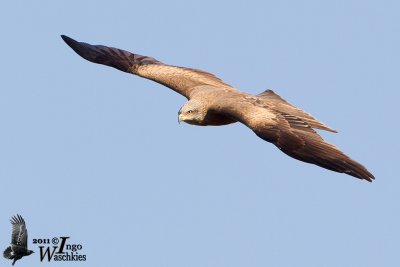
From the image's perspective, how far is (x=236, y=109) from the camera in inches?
725

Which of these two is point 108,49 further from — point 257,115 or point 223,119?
point 257,115

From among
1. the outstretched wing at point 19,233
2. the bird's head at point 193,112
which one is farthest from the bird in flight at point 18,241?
the bird's head at point 193,112

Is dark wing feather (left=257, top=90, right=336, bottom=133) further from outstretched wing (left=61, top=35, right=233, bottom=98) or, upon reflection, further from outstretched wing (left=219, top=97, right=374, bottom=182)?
outstretched wing (left=61, top=35, right=233, bottom=98)

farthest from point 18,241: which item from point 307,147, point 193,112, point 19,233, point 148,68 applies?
point 307,147

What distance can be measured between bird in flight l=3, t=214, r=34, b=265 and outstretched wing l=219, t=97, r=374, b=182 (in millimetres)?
4464

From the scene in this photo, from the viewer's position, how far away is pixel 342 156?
16.4 meters

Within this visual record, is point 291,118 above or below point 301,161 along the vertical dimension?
above

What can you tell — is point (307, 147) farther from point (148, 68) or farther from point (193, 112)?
point (148, 68)

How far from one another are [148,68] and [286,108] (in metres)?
3.78

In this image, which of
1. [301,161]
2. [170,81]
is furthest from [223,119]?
[301,161]

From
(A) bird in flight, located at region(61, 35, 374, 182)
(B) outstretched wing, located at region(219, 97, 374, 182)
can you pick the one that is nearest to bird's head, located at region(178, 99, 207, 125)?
(A) bird in flight, located at region(61, 35, 374, 182)

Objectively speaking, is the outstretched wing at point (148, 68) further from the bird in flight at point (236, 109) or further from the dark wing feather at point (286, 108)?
the dark wing feather at point (286, 108)

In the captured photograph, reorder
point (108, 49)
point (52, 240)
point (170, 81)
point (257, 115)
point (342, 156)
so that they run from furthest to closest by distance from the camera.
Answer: point (108, 49), point (170, 81), point (52, 240), point (257, 115), point (342, 156)

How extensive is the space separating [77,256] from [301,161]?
5296 millimetres
